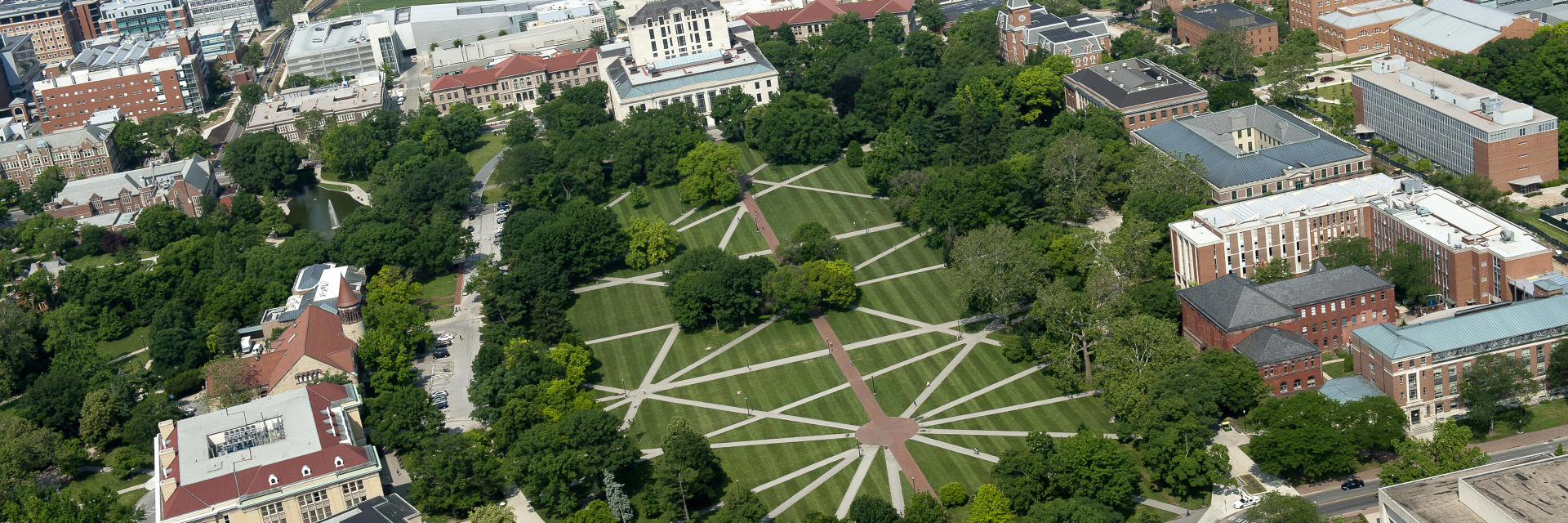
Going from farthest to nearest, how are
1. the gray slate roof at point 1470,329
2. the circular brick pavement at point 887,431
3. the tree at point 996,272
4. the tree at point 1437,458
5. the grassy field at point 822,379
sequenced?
the tree at point 996,272 → the circular brick pavement at point 887,431 → the grassy field at point 822,379 → the gray slate roof at point 1470,329 → the tree at point 1437,458

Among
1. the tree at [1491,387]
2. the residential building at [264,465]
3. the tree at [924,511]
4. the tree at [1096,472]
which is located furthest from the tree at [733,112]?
the tree at [1491,387]

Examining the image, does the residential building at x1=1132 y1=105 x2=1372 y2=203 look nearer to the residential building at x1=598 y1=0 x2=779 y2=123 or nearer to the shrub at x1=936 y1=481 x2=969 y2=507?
the shrub at x1=936 y1=481 x2=969 y2=507

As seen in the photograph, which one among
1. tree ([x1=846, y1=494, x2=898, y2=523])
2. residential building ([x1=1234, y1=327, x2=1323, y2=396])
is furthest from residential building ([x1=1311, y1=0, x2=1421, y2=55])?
tree ([x1=846, y1=494, x2=898, y2=523])

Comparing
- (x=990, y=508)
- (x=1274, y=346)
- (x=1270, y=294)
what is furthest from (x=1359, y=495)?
(x=990, y=508)

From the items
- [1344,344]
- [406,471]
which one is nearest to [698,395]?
[406,471]

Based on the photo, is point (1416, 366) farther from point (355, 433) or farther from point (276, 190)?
point (276, 190)

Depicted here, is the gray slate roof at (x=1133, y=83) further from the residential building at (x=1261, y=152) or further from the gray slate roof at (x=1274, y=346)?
the gray slate roof at (x=1274, y=346)
